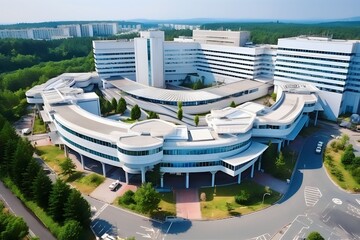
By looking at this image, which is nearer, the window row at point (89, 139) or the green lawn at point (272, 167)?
the window row at point (89, 139)

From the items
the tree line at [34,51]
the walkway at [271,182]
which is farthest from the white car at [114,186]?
the tree line at [34,51]

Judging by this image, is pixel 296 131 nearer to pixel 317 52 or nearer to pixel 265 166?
pixel 265 166

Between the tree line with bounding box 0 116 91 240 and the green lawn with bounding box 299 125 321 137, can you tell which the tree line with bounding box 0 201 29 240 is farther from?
the green lawn with bounding box 299 125 321 137

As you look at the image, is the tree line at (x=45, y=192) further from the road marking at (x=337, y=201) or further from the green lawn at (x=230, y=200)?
the road marking at (x=337, y=201)

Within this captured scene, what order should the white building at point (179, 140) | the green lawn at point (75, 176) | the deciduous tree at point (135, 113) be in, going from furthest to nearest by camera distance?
the deciduous tree at point (135, 113)
the green lawn at point (75, 176)
the white building at point (179, 140)

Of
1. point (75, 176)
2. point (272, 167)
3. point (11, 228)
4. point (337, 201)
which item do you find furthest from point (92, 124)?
point (337, 201)

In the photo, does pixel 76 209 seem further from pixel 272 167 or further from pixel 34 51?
pixel 34 51
